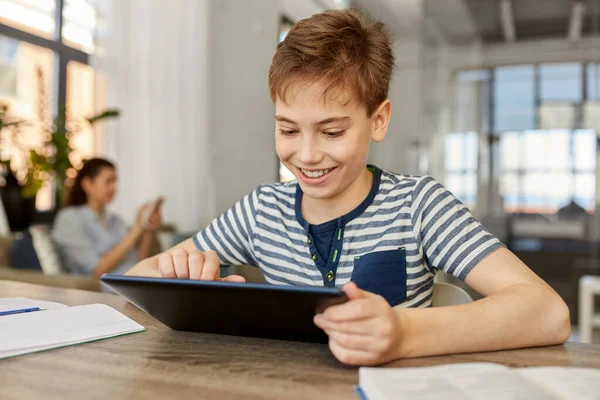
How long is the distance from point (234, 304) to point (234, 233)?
0.59 metres

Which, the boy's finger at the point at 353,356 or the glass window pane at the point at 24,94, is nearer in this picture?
the boy's finger at the point at 353,356

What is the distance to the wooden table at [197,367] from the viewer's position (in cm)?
64

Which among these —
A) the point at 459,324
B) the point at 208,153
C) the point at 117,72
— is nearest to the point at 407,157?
the point at 208,153

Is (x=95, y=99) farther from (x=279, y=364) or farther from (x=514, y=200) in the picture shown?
(x=279, y=364)

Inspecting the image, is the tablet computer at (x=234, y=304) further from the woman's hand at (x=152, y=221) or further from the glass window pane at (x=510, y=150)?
the glass window pane at (x=510, y=150)

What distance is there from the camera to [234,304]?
774 millimetres

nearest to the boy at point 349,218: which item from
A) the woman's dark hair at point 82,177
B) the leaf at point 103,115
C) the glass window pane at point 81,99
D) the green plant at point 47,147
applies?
the woman's dark hair at point 82,177

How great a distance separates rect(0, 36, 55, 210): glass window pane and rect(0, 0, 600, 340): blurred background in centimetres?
30

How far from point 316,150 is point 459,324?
1.44ft

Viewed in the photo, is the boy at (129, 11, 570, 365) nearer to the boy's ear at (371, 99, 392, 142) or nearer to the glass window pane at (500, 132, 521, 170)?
the boy's ear at (371, 99, 392, 142)

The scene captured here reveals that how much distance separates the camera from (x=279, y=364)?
2.43 ft

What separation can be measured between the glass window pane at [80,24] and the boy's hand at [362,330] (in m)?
4.22

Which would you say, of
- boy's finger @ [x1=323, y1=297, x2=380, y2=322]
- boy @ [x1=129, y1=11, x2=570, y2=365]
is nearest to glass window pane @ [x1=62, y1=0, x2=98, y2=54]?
boy @ [x1=129, y1=11, x2=570, y2=365]

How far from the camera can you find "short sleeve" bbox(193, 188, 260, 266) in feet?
4.46
